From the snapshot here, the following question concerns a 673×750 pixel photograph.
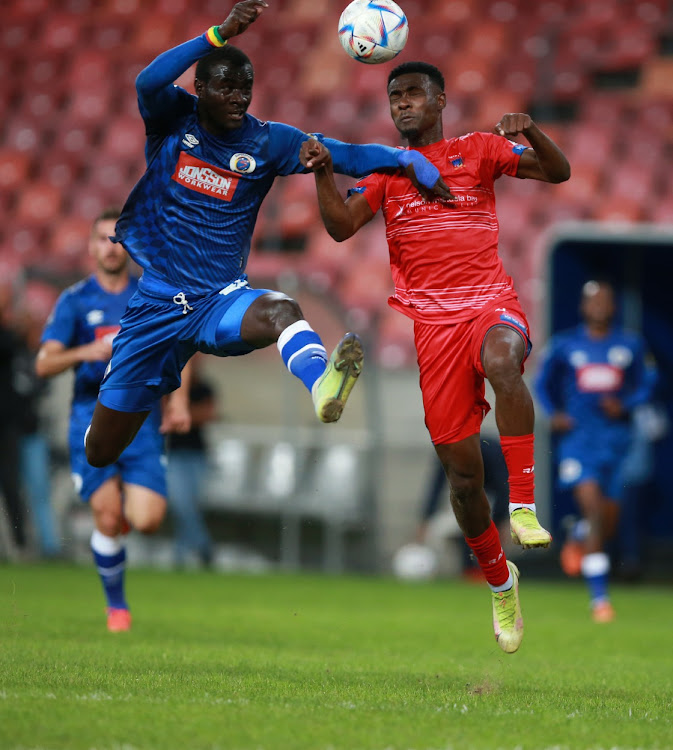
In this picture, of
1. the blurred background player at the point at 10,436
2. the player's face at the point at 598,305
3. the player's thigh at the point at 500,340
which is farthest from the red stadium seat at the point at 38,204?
the player's thigh at the point at 500,340

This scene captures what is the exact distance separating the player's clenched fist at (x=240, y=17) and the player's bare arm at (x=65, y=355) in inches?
100

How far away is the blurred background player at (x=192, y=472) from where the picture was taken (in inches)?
496

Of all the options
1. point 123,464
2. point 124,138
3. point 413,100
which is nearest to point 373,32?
point 413,100

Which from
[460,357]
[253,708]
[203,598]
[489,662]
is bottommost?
[203,598]

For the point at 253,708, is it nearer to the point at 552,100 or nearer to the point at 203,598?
the point at 203,598

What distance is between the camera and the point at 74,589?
409 inches

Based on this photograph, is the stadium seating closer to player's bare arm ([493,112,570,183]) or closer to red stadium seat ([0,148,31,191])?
red stadium seat ([0,148,31,191])

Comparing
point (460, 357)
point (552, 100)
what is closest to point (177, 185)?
point (460, 357)

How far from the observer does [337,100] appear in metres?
16.8

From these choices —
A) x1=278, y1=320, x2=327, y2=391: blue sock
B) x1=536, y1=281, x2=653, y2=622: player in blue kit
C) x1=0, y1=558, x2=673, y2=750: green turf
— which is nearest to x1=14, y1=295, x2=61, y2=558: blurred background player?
x1=0, y1=558, x2=673, y2=750: green turf

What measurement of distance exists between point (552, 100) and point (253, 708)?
12.6m

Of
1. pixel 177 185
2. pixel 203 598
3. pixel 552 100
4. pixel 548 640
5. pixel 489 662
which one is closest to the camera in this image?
pixel 177 185

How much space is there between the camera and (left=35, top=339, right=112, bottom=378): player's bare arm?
7242 millimetres

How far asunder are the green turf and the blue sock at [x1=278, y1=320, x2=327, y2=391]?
1.26 meters
